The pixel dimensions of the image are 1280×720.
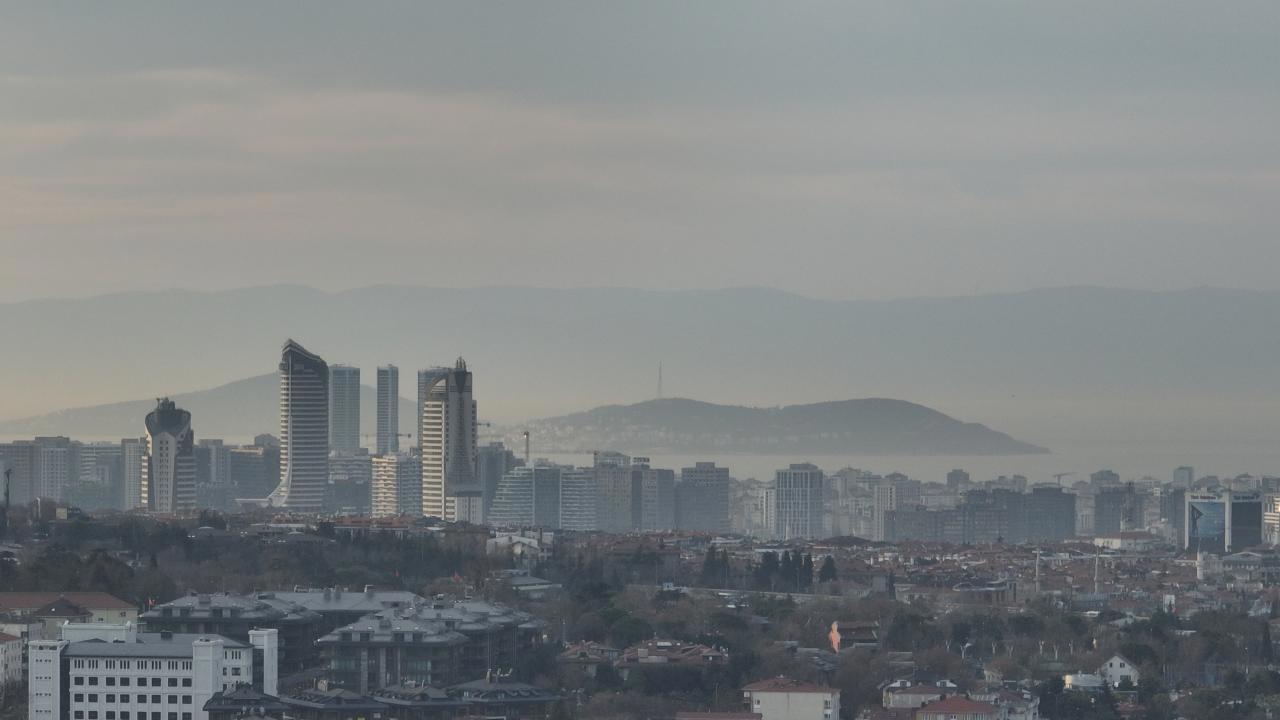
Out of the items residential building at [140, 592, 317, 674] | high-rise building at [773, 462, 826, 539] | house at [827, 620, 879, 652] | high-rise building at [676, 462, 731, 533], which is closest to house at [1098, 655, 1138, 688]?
house at [827, 620, 879, 652]

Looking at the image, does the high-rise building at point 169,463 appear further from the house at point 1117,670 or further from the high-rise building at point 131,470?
the house at point 1117,670

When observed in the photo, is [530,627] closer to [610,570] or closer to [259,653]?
[259,653]

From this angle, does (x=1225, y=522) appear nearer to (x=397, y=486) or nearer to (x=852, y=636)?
(x=397, y=486)

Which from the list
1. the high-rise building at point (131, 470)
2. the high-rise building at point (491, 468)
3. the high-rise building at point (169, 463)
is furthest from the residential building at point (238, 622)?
the high-rise building at point (131, 470)

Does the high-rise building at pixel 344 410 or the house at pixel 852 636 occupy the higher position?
the high-rise building at pixel 344 410

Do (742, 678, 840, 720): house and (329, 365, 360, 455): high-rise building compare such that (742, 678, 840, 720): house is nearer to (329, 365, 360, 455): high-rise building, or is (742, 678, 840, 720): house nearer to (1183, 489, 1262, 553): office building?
(1183, 489, 1262, 553): office building
